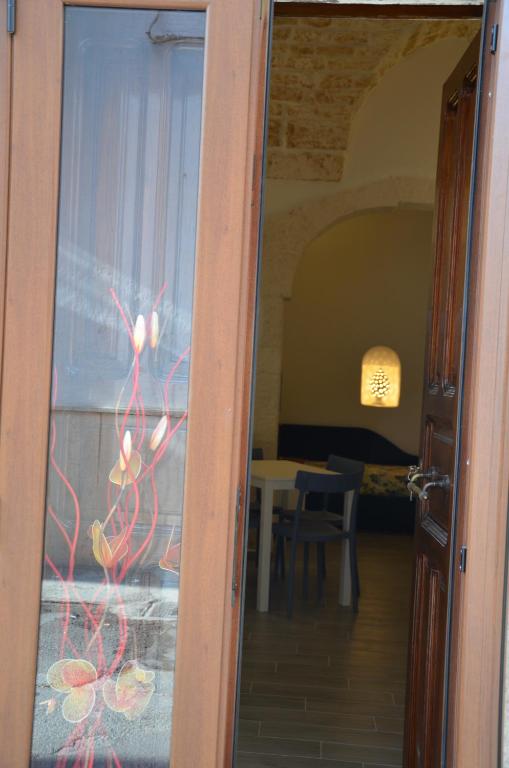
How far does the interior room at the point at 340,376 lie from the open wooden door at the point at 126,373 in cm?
33

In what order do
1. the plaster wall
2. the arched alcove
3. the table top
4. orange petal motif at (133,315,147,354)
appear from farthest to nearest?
the plaster wall, the arched alcove, the table top, orange petal motif at (133,315,147,354)

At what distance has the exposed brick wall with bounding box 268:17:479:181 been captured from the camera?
5.83 metres

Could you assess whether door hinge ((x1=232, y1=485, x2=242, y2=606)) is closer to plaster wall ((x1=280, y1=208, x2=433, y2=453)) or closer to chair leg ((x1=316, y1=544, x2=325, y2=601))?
chair leg ((x1=316, y1=544, x2=325, y2=601))

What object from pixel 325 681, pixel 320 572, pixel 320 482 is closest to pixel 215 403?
pixel 325 681

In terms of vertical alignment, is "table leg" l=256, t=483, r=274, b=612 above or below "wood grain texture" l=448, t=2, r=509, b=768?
below

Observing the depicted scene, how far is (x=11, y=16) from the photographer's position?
226cm

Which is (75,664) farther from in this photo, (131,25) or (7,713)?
(131,25)

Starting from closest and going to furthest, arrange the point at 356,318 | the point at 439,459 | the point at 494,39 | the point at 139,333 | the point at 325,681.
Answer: the point at 494,39
the point at 139,333
the point at 439,459
the point at 325,681
the point at 356,318

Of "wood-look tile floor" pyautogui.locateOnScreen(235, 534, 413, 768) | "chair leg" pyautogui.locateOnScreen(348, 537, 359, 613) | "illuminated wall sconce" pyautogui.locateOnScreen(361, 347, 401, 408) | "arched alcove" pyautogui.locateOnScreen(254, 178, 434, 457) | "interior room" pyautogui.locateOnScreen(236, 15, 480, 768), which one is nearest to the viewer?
"wood-look tile floor" pyautogui.locateOnScreen(235, 534, 413, 768)

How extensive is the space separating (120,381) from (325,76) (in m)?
4.69

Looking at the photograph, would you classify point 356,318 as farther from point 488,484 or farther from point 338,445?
point 488,484

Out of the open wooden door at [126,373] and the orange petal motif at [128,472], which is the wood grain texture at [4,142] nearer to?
the open wooden door at [126,373]

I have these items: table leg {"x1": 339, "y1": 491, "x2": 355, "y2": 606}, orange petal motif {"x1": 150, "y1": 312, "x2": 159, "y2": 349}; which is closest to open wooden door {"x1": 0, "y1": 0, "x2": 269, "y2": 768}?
orange petal motif {"x1": 150, "y1": 312, "x2": 159, "y2": 349}

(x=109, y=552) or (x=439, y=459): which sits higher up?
(x=439, y=459)
